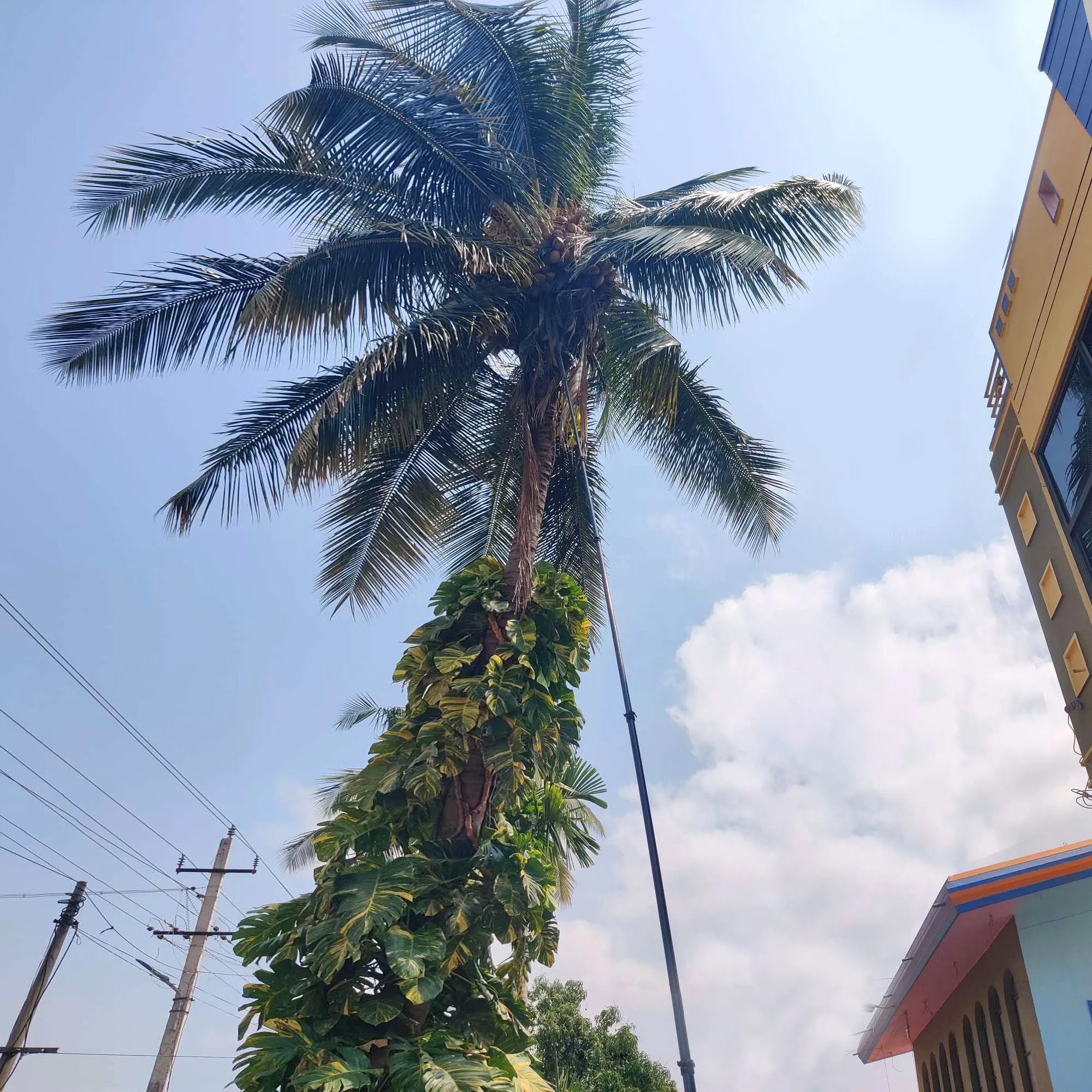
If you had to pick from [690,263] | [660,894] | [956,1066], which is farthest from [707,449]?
[956,1066]

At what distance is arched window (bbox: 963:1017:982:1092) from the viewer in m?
11.3

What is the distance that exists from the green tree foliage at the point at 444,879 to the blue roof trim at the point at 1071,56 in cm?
662

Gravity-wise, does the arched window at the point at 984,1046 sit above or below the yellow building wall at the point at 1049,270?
below

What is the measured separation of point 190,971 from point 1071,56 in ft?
67.6

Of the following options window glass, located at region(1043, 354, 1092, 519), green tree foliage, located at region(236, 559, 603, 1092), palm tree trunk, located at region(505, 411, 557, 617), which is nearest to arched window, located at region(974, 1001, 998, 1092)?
window glass, located at region(1043, 354, 1092, 519)

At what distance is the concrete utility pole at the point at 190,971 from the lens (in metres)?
16.8

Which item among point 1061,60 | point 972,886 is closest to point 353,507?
point 972,886

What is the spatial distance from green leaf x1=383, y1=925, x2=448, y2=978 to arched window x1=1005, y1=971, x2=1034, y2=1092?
277 inches

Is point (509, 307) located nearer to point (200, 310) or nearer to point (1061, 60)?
point (200, 310)

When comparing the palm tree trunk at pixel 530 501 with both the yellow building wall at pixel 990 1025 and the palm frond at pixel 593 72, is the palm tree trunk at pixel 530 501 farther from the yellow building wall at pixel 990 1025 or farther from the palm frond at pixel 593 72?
the yellow building wall at pixel 990 1025

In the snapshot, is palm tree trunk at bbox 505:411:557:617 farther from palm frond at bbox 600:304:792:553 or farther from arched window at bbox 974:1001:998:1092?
arched window at bbox 974:1001:998:1092

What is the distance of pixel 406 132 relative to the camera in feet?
28.9

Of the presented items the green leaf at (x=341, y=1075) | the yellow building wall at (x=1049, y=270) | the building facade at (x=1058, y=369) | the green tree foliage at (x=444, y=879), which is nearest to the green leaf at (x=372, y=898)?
the green tree foliage at (x=444, y=879)

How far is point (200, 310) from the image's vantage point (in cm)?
862
